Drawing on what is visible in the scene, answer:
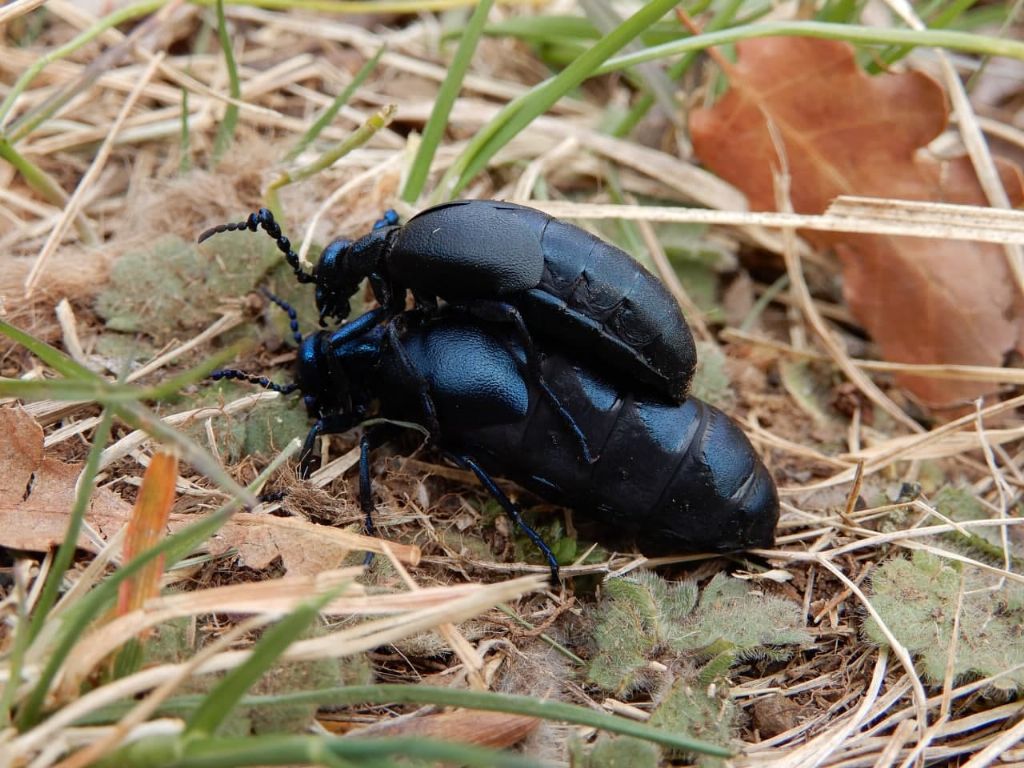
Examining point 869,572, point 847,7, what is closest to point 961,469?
point 869,572

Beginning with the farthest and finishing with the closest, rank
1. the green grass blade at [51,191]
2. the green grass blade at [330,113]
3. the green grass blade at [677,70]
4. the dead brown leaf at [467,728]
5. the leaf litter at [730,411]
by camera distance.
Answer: the green grass blade at [677,70], the green grass blade at [330,113], the green grass blade at [51,191], the leaf litter at [730,411], the dead brown leaf at [467,728]

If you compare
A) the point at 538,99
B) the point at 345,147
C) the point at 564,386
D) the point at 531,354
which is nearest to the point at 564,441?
the point at 564,386

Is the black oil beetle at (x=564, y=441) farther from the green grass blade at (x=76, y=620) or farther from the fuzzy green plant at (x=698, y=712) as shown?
the green grass blade at (x=76, y=620)

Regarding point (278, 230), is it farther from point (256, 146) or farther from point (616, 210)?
point (616, 210)

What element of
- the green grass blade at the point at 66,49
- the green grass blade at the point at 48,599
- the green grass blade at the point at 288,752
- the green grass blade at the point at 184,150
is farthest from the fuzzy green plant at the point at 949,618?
the green grass blade at the point at 66,49

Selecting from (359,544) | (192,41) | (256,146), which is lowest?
(359,544)

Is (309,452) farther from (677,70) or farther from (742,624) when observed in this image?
(677,70)
